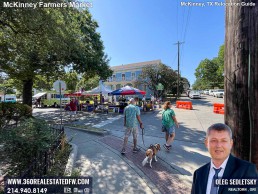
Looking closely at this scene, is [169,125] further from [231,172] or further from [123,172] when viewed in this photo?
[231,172]

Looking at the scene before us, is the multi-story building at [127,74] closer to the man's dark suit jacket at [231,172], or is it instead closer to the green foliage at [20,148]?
the green foliage at [20,148]

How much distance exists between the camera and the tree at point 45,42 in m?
7.32

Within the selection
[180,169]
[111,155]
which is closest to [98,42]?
[111,155]

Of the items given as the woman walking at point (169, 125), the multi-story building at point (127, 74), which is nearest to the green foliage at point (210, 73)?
the multi-story building at point (127, 74)

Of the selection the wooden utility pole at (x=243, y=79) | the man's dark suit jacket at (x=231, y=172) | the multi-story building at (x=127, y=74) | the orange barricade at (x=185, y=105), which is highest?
the multi-story building at (x=127, y=74)

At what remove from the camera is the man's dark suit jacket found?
111 cm

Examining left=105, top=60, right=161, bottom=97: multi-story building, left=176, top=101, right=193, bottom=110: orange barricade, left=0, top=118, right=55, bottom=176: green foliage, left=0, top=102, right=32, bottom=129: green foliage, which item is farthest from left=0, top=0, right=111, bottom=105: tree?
left=105, top=60, right=161, bottom=97: multi-story building

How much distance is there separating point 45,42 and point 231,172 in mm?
9656

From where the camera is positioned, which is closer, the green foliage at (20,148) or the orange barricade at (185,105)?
the green foliage at (20,148)

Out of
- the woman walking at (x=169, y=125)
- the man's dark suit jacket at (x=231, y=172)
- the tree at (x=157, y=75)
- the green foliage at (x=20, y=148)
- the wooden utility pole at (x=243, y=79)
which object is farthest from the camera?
the tree at (x=157, y=75)

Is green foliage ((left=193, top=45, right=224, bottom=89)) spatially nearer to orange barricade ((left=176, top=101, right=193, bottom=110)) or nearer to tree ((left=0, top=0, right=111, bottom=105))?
orange barricade ((left=176, top=101, right=193, bottom=110))

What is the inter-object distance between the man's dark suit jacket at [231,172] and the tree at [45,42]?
740cm

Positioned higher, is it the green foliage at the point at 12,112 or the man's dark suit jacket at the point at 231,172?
the man's dark suit jacket at the point at 231,172

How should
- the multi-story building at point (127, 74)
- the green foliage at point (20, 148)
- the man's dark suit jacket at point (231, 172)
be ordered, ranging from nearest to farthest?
the man's dark suit jacket at point (231, 172)
the green foliage at point (20, 148)
the multi-story building at point (127, 74)
